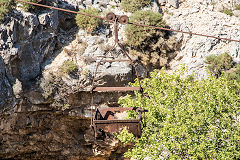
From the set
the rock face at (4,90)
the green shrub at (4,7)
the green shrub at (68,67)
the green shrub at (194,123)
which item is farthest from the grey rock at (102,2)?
the green shrub at (194,123)

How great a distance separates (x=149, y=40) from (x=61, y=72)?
4.38m

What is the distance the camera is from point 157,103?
1018 centimetres

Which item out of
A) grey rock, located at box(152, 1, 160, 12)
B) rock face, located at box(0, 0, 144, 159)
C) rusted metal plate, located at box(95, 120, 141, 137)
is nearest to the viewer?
rusted metal plate, located at box(95, 120, 141, 137)

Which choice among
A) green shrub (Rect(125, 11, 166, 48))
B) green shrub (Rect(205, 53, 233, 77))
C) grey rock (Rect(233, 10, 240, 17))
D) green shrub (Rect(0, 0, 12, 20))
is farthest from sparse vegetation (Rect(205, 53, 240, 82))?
green shrub (Rect(0, 0, 12, 20))

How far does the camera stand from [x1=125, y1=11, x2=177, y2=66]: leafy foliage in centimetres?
1461

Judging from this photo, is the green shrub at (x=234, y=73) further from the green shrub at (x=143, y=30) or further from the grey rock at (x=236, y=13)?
the grey rock at (x=236, y=13)

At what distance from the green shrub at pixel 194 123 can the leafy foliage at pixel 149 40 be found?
451 cm

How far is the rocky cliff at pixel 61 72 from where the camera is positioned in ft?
41.1

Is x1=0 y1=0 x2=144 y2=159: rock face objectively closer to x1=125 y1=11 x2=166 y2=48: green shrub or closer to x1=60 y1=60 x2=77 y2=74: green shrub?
x1=60 y1=60 x2=77 y2=74: green shrub

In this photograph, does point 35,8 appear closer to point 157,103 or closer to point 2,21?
point 2,21

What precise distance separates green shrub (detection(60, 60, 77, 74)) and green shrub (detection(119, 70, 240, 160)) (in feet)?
13.9

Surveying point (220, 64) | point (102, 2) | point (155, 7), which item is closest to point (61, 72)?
point (102, 2)

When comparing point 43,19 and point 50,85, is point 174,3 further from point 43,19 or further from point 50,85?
point 50,85

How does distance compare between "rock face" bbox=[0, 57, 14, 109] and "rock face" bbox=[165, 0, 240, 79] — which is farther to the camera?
"rock face" bbox=[165, 0, 240, 79]
